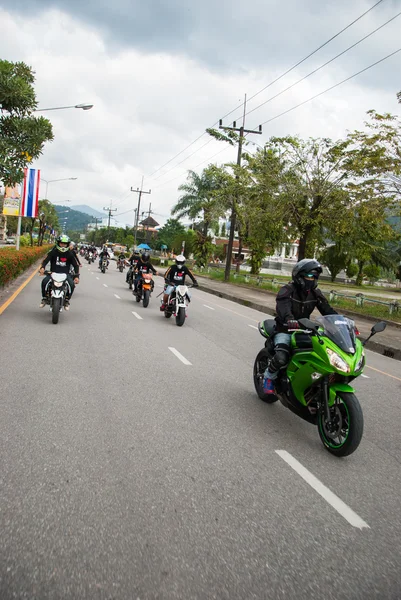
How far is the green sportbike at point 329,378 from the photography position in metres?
4.69

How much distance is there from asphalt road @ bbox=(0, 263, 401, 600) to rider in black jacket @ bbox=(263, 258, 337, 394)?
0.62 meters

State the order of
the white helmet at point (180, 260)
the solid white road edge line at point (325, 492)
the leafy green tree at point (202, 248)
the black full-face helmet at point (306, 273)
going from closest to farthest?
1. the solid white road edge line at point (325, 492)
2. the black full-face helmet at point (306, 273)
3. the white helmet at point (180, 260)
4. the leafy green tree at point (202, 248)

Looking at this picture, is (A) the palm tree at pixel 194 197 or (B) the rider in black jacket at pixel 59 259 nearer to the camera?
(B) the rider in black jacket at pixel 59 259

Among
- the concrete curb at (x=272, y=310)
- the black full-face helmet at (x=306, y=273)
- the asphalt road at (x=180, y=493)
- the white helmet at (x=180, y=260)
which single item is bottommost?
the concrete curb at (x=272, y=310)

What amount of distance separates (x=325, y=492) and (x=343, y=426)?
2.95ft

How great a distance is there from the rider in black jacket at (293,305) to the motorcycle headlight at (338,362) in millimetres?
785

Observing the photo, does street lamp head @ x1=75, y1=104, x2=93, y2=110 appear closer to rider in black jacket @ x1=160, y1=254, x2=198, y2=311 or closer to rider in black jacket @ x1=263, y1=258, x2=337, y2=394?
rider in black jacket @ x1=160, y1=254, x2=198, y2=311

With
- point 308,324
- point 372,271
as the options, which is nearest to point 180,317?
point 308,324

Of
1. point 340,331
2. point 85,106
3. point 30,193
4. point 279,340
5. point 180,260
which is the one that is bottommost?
point 279,340

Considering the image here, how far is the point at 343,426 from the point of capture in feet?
15.6

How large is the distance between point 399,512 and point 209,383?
3724 millimetres

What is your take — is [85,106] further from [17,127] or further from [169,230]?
[169,230]

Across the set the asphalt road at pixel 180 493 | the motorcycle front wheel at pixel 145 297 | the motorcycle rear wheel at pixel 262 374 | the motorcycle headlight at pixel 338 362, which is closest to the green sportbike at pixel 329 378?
the motorcycle headlight at pixel 338 362

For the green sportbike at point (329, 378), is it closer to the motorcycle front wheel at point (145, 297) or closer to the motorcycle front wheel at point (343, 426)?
the motorcycle front wheel at point (343, 426)
